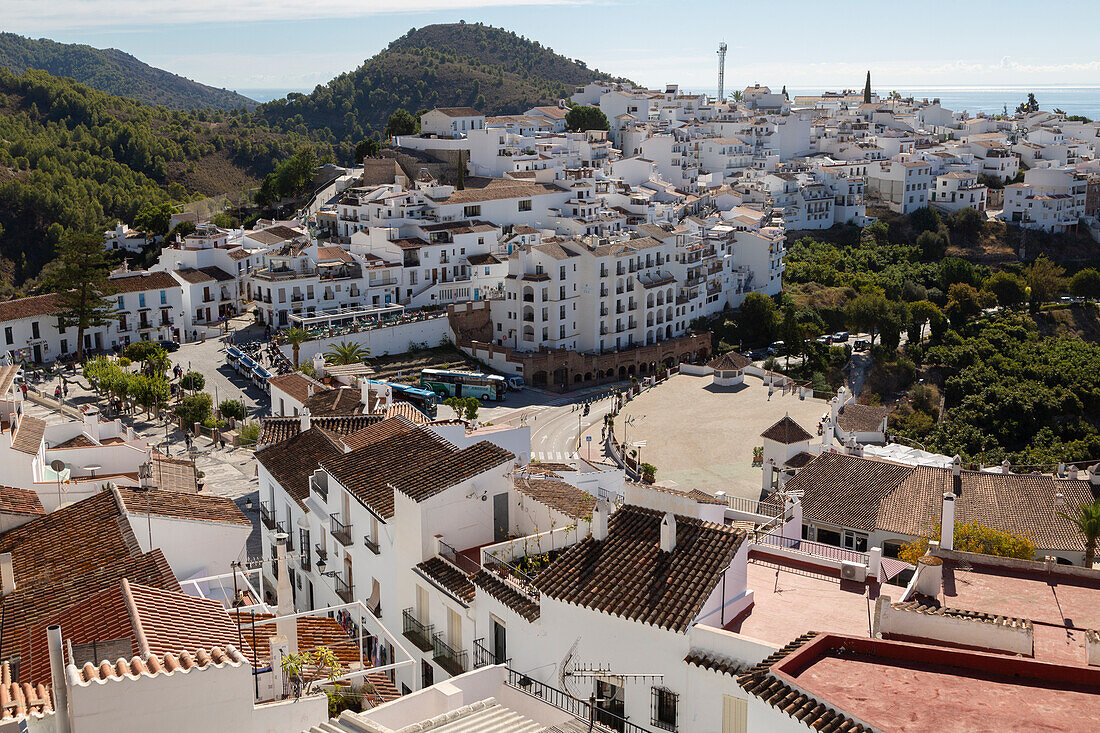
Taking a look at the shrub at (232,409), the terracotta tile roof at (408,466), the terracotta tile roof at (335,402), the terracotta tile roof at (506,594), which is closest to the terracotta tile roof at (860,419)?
the terracotta tile roof at (335,402)

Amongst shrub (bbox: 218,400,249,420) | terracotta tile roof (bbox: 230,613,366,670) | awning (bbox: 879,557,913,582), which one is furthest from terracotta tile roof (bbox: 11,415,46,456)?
awning (bbox: 879,557,913,582)

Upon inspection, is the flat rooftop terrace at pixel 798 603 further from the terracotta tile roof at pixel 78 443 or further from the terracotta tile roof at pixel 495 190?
the terracotta tile roof at pixel 495 190

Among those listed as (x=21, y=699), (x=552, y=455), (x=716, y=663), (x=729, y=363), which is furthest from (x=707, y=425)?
(x=21, y=699)

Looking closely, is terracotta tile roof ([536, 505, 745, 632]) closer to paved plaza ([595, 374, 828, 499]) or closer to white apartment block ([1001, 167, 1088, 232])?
paved plaza ([595, 374, 828, 499])

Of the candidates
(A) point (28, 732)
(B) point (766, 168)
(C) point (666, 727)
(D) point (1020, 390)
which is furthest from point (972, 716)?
(B) point (766, 168)

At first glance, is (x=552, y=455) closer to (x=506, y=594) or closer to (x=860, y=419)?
(x=860, y=419)

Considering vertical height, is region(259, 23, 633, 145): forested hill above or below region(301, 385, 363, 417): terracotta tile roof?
above

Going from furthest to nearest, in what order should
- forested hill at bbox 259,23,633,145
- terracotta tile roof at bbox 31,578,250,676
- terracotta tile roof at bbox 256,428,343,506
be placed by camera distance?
forested hill at bbox 259,23,633,145, terracotta tile roof at bbox 256,428,343,506, terracotta tile roof at bbox 31,578,250,676
